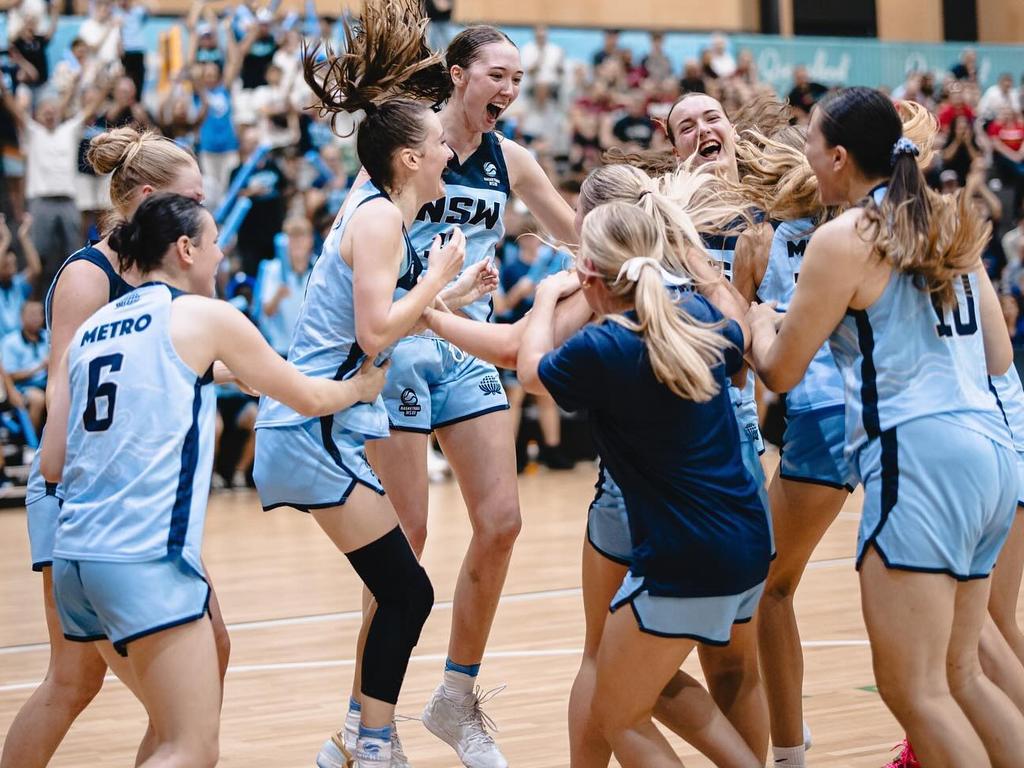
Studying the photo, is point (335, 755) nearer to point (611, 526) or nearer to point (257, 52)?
point (611, 526)

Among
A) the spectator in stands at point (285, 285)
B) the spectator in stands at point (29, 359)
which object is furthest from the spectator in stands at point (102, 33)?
the spectator in stands at point (29, 359)

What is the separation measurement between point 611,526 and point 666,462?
55 cm

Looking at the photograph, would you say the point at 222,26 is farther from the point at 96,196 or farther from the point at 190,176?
the point at 190,176

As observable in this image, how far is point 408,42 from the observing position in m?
4.43

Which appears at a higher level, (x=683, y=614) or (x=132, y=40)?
(x=132, y=40)

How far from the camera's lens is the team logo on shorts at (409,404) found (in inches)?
174

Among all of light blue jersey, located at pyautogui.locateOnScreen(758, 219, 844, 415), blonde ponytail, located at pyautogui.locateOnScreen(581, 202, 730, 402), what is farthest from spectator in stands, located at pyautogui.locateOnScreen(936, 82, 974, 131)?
blonde ponytail, located at pyautogui.locateOnScreen(581, 202, 730, 402)

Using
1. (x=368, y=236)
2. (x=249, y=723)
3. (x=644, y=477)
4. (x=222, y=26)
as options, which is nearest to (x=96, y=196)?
(x=222, y=26)

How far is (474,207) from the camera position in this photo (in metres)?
4.61

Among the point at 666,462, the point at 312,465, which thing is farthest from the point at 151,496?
the point at 666,462

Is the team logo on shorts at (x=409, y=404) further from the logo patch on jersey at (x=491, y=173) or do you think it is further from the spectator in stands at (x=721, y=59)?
the spectator in stands at (x=721, y=59)

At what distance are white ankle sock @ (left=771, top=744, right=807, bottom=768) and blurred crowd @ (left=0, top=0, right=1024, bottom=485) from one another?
290 inches

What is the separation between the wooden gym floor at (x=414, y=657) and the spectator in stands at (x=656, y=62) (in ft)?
24.8

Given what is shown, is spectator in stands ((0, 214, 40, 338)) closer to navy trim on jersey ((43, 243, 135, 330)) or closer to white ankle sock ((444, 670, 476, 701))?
white ankle sock ((444, 670, 476, 701))
